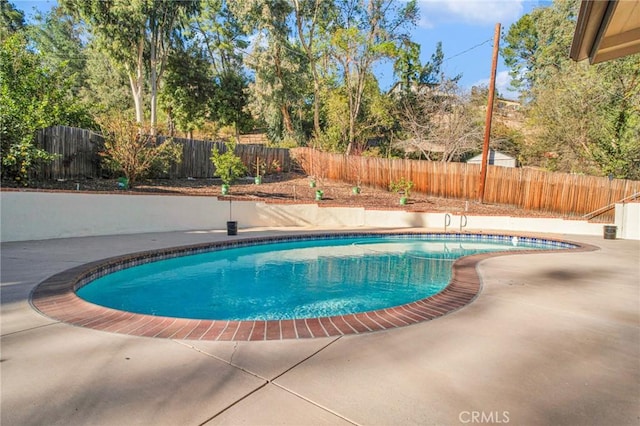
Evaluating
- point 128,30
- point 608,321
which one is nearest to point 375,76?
point 128,30

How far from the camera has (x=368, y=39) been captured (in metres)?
19.3

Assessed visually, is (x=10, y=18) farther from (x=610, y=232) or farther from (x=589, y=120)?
(x=589, y=120)

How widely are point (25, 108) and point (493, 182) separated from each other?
15777 millimetres

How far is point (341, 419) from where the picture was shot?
1.66m

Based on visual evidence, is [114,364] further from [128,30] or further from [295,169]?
[128,30]

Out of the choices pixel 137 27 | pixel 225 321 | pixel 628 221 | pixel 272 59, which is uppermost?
pixel 272 59

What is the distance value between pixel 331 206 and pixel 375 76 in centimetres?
1384

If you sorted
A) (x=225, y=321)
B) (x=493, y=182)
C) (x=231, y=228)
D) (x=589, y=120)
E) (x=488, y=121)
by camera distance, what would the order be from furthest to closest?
1. (x=589, y=120)
2. (x=493, y=182)
3. (x=488, y=121)
4. (x=231, y=228)
5. (x=225, y=321)

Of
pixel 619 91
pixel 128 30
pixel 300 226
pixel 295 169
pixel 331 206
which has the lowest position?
pixel 300 226

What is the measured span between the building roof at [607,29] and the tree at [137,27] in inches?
619

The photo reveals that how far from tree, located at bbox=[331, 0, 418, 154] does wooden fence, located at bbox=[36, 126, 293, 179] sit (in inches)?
379

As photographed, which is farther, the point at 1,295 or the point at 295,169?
the point at 295,169

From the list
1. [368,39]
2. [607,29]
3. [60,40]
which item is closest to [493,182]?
[368,39]

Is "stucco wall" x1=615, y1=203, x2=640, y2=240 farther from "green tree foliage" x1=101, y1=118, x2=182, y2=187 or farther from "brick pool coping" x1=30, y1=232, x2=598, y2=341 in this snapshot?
"green tree foliage" x1=101, y1=118, x2=182, y2=187
